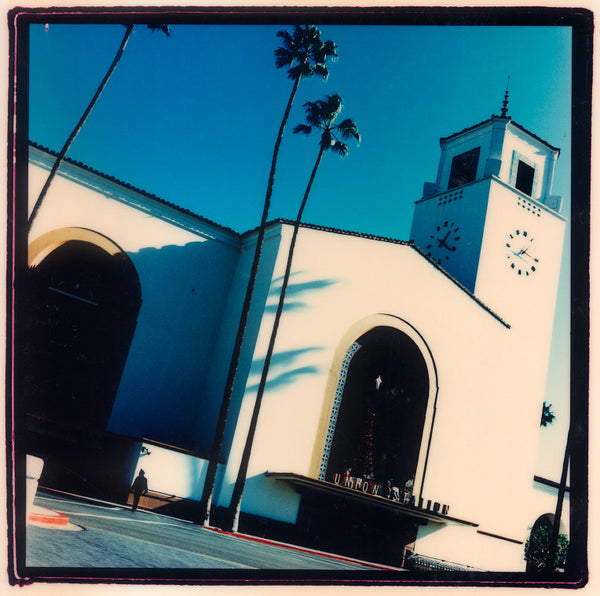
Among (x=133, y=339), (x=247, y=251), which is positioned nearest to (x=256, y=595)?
(x=133, y=339)

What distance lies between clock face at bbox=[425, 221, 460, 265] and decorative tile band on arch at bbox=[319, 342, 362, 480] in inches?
209

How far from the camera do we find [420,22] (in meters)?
3.10

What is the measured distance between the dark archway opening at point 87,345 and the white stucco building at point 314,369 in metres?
0.06

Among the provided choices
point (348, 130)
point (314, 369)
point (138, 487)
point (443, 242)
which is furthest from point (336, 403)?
point (348, 130)

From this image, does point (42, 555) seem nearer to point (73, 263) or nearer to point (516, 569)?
point (516, 569)

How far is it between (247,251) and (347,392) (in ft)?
15.7

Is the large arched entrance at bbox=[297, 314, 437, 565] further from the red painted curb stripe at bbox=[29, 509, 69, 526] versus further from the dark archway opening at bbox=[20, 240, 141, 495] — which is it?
the red painted curb stripe at bbox=[29, 509, 69, 526]

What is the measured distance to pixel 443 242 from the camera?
1769cm

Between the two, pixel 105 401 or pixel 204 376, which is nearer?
pixel 105 401

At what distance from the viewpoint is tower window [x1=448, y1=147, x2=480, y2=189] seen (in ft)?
56.4

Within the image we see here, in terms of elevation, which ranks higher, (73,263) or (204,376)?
(73,263)

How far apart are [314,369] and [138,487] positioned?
497 centimetres

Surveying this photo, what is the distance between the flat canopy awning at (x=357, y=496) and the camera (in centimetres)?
1135

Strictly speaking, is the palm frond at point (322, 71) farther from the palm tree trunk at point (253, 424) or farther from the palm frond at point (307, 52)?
the palm tree trunk at point (253, 424)
